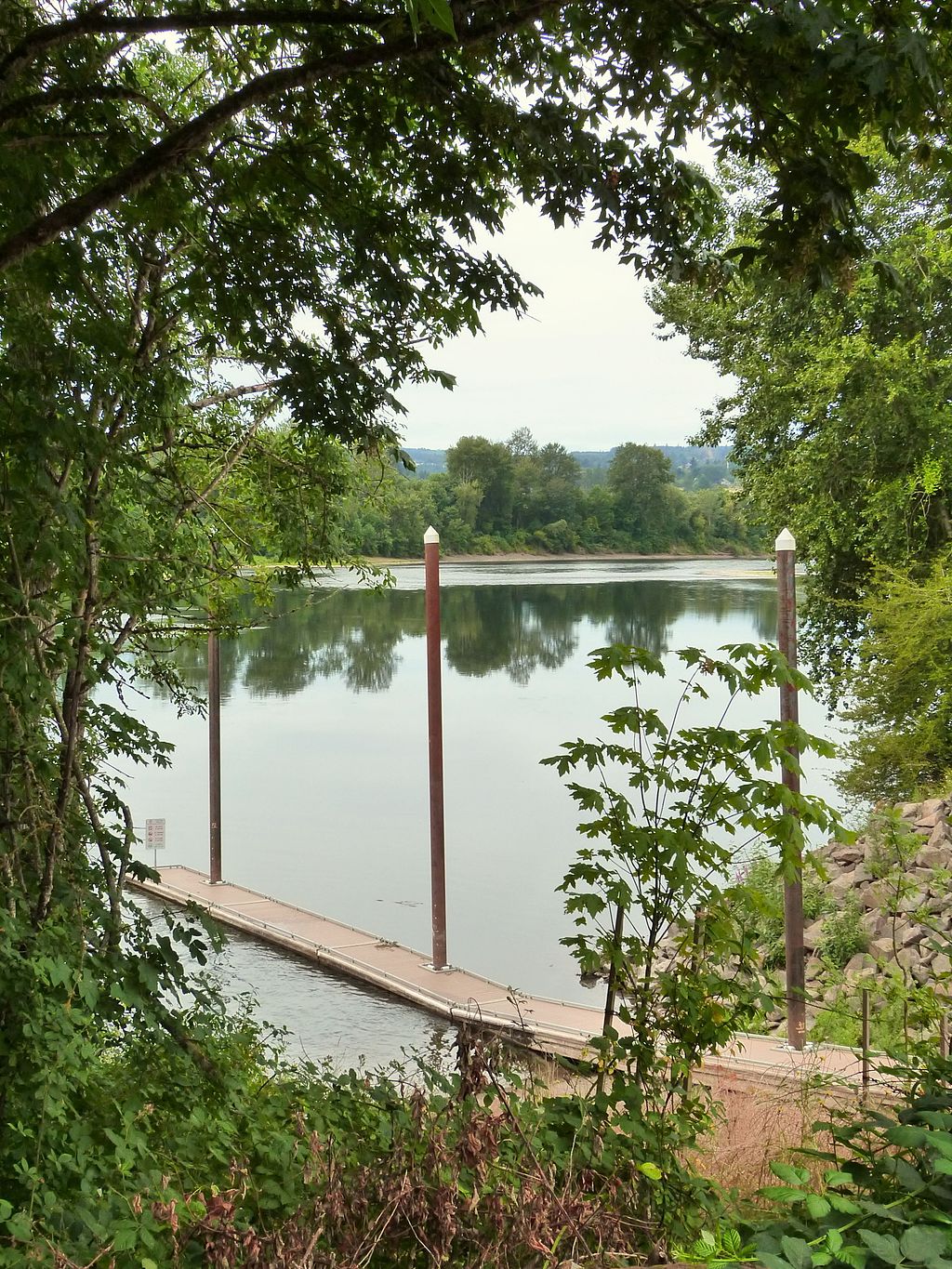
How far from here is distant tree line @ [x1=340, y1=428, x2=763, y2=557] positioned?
29.2 meters

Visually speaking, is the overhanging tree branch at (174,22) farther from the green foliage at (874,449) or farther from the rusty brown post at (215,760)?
the rusty brown post at (215,760)

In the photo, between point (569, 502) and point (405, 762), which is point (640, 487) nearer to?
point (569, 502)

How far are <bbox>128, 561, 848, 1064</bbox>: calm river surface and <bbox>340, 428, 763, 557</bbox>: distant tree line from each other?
5.14 feet

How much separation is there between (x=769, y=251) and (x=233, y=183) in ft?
5.10

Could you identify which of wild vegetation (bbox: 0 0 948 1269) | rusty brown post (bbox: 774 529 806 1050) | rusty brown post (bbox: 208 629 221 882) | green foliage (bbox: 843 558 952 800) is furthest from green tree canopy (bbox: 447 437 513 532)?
wild vegetation (bbox: 0 0 948 1269)

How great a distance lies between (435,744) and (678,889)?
30.7 ft

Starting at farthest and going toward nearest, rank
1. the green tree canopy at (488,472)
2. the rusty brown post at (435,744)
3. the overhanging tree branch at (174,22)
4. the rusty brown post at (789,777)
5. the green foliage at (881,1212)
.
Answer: the green tree canopy at (488,472) < the rusty brown post at (435,744) < the rusty brown post at (789,777) < the overhanging tree branch at (174,22) < the green foliage at (881,1212)

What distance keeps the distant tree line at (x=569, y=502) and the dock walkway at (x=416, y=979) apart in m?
11.2

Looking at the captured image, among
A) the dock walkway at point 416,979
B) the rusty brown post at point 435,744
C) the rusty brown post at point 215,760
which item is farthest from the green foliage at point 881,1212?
the rusty brown post at point 215,760

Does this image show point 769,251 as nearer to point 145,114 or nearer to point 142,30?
point 142,30

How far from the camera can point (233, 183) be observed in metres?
3.24

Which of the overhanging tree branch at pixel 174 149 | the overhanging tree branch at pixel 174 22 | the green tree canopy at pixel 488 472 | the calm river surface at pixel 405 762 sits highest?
the green tree canopy at pixel 488 472

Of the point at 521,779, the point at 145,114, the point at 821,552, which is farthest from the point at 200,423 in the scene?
the point at 521,779

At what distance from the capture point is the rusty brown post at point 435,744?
38.0ft
